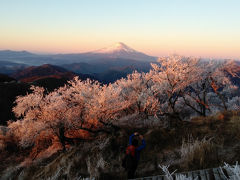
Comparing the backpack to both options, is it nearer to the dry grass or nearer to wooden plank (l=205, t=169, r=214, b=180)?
the dry grass

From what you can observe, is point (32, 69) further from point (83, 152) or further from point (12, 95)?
point (83, 152)

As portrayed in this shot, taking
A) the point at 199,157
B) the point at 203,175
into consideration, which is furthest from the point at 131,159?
the point at 203,175

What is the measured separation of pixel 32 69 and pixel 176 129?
18827 cm

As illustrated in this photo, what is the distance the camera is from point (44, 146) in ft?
53.8

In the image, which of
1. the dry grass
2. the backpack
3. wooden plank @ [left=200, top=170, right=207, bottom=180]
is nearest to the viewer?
wooden plank @ [left=200, top=170, right=207, bottom=180]

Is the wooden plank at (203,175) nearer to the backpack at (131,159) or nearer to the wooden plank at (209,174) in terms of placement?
the wooden plank at (209,174)

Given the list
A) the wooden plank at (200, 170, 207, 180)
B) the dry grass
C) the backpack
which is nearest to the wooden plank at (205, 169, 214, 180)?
the wooden plank at (200, 170, 207, 180)

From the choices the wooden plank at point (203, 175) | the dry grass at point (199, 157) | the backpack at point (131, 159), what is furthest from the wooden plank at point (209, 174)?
the backpack at point (131, 159)

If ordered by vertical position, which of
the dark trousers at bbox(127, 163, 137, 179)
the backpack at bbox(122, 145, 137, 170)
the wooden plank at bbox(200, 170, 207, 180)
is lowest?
the dark trousers at bbox(127, 163, 137, 179)

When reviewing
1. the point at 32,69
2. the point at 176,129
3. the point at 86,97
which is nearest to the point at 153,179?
the point at 176,129

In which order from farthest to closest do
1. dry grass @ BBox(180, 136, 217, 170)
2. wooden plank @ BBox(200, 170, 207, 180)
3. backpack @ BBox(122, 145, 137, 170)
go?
1. backpack @ BBox(122, 145, 137, 170)
2. dry grass @ BBox(180, 136, 217, 170)
3. wooden plank @ BBox(200, 170, 207, 180)

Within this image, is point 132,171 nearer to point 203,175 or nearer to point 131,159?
point 131,159

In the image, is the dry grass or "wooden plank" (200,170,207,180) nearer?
"wooden plank" (200,170,207,180)

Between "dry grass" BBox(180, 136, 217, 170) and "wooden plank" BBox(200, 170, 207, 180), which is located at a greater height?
"wooden plank" BBox(200, 170, 207, 180)
